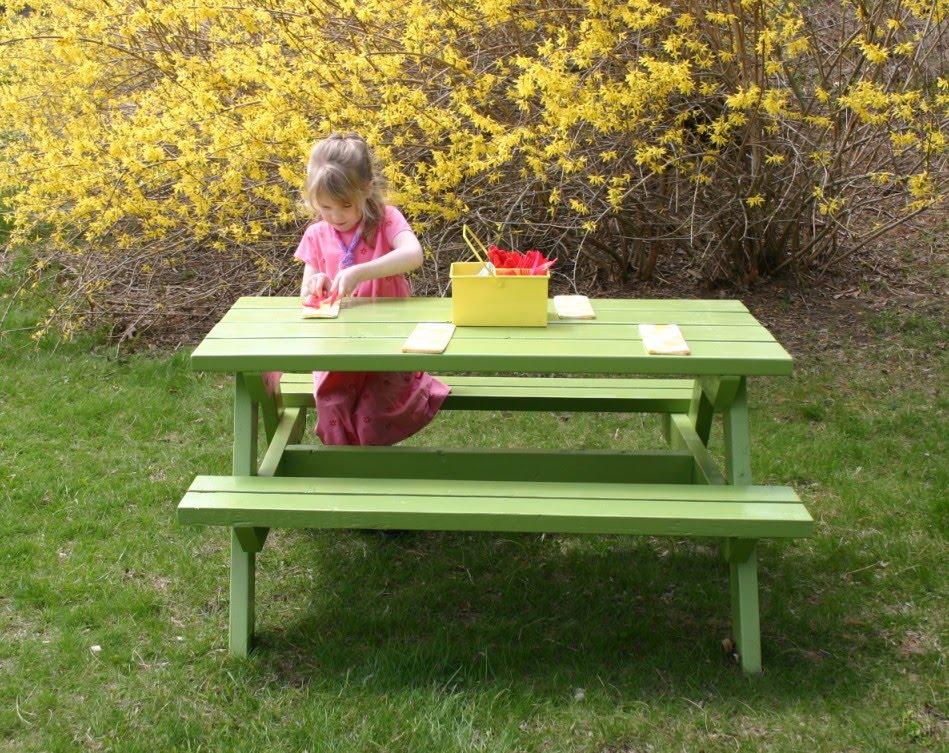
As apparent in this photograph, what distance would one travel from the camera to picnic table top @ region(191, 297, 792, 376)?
8.89 feet

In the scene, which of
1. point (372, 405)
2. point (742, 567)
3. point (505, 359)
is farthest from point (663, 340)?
point (372, 405)

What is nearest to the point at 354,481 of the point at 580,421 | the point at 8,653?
the point at 8,653

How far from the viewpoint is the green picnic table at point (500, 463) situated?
103 inches

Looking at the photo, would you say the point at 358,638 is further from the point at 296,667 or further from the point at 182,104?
the point at 182,104

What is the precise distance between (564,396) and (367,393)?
0.64 m

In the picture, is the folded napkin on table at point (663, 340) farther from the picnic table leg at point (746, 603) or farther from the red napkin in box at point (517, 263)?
the picnic table leg at point (746, 603)

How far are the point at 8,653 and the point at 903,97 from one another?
145 inches

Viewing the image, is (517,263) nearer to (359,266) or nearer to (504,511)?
(359,266)

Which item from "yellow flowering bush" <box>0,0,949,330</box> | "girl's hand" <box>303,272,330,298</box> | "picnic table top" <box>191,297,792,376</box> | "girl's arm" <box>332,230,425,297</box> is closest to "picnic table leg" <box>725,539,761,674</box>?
"picnic table top" <box>191,297,792,376</box>

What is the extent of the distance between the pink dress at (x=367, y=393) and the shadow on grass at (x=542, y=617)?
37 centimetres

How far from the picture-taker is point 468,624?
9.99 feet

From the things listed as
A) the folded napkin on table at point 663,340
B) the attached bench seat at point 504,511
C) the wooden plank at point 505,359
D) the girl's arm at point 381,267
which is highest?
the girl's arm at point 381,267

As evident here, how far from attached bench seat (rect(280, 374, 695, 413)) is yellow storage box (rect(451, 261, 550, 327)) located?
1.83 ft

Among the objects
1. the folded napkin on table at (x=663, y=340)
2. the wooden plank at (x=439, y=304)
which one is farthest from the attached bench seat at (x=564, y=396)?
the folded napkin on table at (x=663, y=340)
